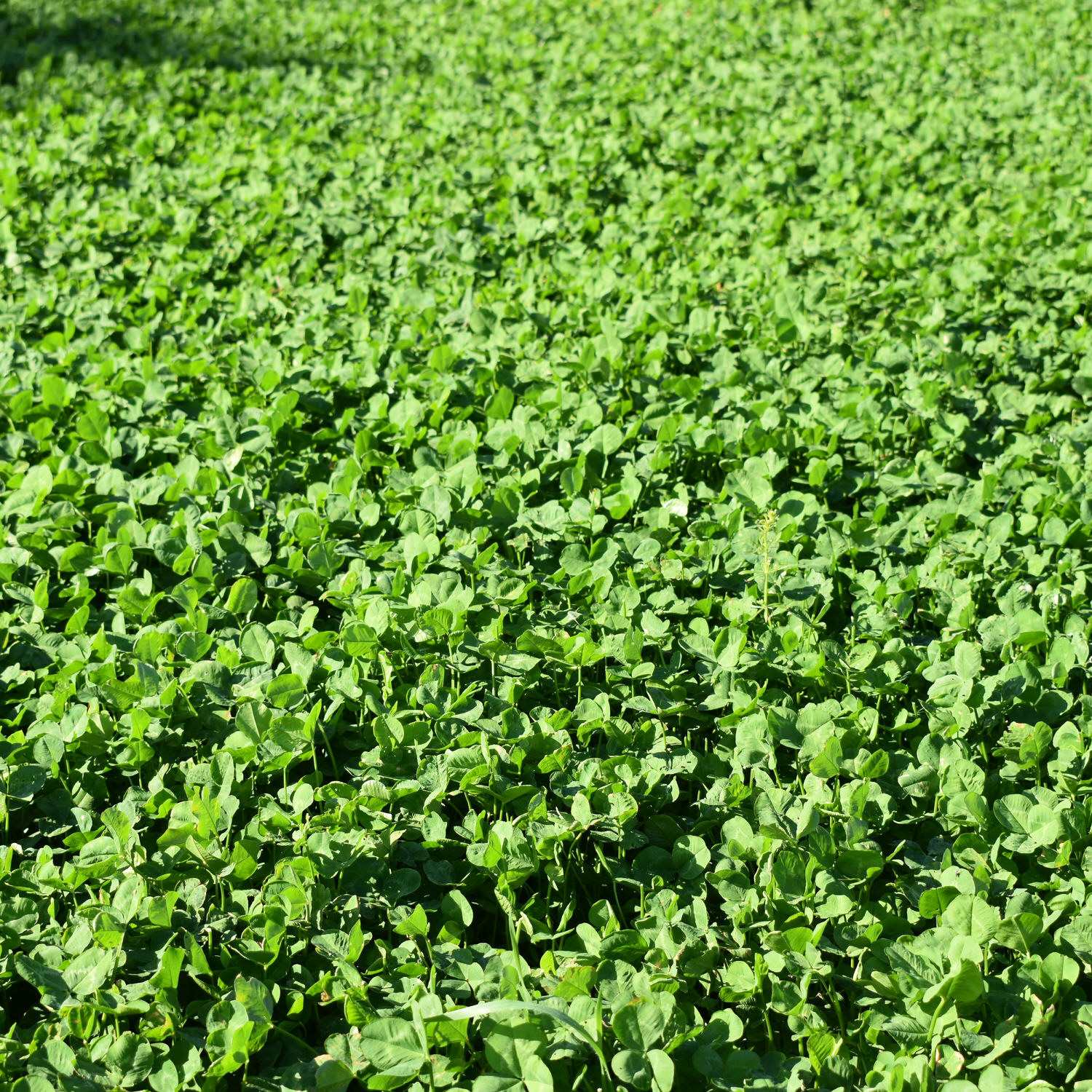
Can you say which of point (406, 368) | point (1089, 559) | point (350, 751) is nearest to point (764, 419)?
point (1089, 559)

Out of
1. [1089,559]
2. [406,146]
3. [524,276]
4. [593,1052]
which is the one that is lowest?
[593,1052]

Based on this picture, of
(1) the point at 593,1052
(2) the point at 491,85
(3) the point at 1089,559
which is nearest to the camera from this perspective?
(1) the point at 593,1052

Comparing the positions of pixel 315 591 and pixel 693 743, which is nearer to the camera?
Answer: pixel 693 743

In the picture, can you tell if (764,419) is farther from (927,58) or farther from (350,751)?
(927,58)

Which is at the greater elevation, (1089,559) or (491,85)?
(491,85)

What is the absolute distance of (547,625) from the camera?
101 inches

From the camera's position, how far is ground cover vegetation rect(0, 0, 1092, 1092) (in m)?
1.79

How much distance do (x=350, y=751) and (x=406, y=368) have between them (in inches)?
62.5

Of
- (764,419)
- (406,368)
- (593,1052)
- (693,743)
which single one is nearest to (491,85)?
(406,368)

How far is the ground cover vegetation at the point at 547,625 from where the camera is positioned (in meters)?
1.79

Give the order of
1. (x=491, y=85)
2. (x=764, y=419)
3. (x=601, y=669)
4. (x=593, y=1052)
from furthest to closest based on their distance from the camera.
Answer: (x=491, y=85) → (x=764, y=419) → (x=601, y=669) → (x=593, y=1052)

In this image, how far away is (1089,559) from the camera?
9.02 feet

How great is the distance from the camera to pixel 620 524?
296 centimetres

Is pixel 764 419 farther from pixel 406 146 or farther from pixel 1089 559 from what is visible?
pixel 406 146
